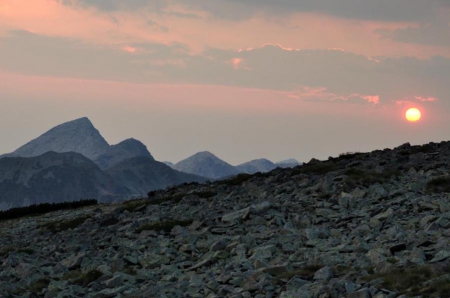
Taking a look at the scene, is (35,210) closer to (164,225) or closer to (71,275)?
(164,225)

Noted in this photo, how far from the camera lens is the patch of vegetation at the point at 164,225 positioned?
25891mm

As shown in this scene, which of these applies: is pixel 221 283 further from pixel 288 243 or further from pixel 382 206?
pixel 382 206

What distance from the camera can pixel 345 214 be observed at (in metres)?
23.7

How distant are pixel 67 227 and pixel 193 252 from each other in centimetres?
1382

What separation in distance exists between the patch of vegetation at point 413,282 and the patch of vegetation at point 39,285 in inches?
417

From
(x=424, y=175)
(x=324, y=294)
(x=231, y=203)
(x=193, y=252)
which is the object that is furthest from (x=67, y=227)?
(x=324, y=294)

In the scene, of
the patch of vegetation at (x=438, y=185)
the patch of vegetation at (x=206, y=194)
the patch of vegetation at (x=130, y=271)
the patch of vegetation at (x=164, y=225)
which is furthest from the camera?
the patch of vegetation at (x=206, y=194)

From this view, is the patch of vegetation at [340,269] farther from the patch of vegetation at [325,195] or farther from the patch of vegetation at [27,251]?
the patch of vegetation at [27,251]

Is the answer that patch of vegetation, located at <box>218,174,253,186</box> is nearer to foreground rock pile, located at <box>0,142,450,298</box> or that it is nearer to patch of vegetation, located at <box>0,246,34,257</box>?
foreground rock pile, located at <box>0,142,450,298</box>

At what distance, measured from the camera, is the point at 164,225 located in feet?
86.0

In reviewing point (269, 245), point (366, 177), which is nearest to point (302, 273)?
point (269, 245)

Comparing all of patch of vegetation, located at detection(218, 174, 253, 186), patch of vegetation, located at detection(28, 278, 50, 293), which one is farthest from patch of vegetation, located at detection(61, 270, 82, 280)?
patch of vegetation, located at detection(218, 174, 253, 186)

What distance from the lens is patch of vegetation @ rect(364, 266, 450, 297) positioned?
1371 centimetres

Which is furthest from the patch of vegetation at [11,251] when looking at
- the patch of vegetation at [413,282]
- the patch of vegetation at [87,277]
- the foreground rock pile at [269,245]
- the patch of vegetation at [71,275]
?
the patch of vegetation at [413,282]
